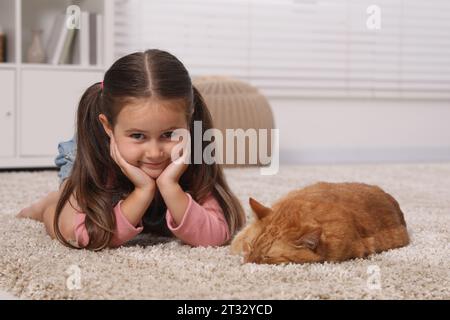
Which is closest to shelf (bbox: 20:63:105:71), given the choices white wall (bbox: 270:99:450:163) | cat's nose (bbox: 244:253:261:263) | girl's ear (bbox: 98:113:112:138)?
white wall (bbox: 270:99:450:163)

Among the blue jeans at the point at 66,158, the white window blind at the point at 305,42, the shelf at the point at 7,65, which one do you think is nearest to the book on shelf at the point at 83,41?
the shelf at the point at 7,65

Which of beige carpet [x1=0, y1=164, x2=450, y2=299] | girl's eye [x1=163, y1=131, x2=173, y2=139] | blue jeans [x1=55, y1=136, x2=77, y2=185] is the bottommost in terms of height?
beige carpet [x1=0, y1=164, x2=450, y2=299]

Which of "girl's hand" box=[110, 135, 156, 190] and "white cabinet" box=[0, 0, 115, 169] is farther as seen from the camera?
"white cabinet" box=[0, 0, 115, 169]

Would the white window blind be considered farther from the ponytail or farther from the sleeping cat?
the sleeping cat

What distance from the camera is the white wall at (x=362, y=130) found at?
3639 millimetres

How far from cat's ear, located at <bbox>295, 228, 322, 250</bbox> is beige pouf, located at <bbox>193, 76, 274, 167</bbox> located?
6.28ft

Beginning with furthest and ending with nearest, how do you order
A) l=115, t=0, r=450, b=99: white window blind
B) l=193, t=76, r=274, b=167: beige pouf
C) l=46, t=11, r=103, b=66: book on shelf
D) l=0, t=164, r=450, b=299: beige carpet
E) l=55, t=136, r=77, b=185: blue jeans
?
l=115, t=0, r=450, b=99: white window blind < l=193, t=76, r=274, b=167: beige pouf < l=46, t=11, r=103, b=66: book on shelf < l=55, t=136, r=77, b=185: blue jeans < l=0, t=164, r=450, b=299: beige carpet

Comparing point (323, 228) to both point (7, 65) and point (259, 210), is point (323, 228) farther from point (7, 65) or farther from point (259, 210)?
point (7, 65)

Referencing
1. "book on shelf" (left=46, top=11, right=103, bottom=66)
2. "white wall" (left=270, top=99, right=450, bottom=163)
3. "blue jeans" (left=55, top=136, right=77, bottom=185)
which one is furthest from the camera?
"white wall" (left=270, top=99, right=450, bottom=163)

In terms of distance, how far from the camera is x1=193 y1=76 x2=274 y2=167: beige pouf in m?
3.01

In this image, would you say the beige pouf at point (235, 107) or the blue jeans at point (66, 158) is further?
the beige pouf at point (235, 107)

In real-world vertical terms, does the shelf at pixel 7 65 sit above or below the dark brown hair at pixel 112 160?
above

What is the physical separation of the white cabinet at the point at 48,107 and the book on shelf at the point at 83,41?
8 cm

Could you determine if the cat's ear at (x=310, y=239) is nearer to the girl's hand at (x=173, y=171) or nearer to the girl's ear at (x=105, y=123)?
the girl's hand at (x=173, y=171)
